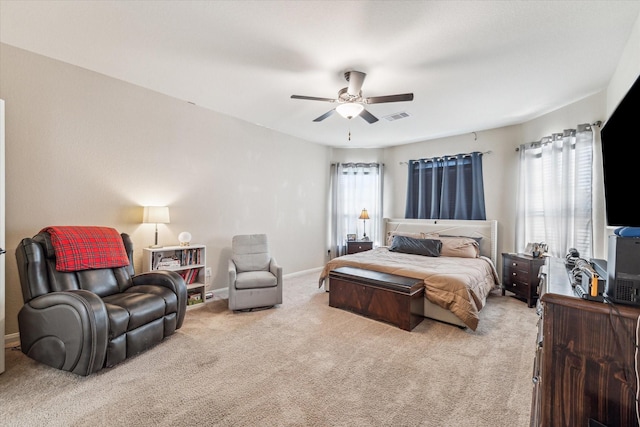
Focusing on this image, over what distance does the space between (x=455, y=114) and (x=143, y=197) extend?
14.5 ft

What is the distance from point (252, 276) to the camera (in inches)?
142

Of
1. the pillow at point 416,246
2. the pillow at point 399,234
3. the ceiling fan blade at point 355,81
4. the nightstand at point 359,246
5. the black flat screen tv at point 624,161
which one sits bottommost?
the nightstand at point 359,246

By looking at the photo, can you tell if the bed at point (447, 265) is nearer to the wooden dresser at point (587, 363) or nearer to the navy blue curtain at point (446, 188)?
the navy blue curtain at point (446, 188)

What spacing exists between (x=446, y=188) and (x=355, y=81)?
327 centimetres

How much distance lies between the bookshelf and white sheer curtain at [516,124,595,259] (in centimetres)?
476

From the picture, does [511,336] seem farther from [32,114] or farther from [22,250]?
[32,114]

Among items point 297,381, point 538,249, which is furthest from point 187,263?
point 538,249

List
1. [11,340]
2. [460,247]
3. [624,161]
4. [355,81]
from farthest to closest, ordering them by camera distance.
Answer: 1. [460,247]
2. [355,81]
3. [11,340]
4. [624,161]

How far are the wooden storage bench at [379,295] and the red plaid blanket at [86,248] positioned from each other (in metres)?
2.46

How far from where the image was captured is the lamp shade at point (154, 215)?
10.8ft

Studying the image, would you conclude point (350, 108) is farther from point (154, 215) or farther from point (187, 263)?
point (187, 263)

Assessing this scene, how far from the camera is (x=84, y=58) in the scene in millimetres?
2744

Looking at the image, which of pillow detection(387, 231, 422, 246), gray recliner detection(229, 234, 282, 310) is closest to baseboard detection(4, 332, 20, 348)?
gray recliner detection(229, 234, 282, 310)

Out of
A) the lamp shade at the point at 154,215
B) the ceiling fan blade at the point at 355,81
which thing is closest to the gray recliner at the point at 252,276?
the lamp shade at the point at 154,215
